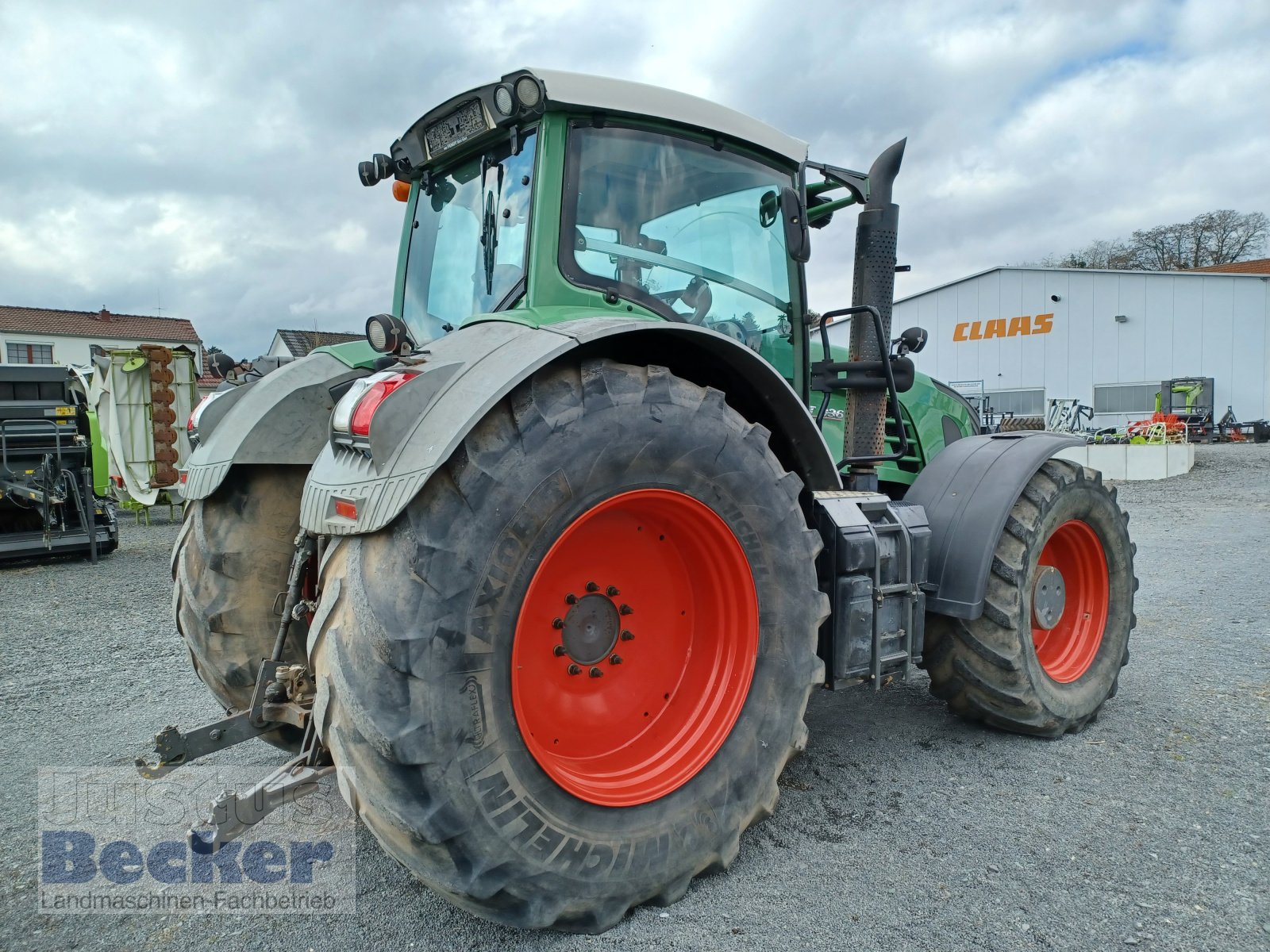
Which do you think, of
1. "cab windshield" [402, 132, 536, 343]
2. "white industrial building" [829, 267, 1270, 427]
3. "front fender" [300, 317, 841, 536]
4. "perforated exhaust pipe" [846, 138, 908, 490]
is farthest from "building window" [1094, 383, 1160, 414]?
"front fender" [300, 317, 841, 536]

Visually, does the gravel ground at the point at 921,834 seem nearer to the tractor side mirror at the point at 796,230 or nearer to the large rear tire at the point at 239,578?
the large rear tire at the point at 239,578

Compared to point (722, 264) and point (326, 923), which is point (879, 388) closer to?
point (722, 264)

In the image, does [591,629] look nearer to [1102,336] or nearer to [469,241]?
[469,241]

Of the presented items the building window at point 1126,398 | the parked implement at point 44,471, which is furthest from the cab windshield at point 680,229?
the building window at point 1126,398

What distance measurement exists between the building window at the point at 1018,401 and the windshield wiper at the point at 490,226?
2986 cm

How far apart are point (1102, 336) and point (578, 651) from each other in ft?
103

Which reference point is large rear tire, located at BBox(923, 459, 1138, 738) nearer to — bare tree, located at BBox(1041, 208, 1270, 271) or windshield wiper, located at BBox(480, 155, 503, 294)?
windshield wiper, located at BBox(480, 155, 503, 294)

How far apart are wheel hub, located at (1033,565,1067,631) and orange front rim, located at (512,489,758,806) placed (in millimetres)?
1667

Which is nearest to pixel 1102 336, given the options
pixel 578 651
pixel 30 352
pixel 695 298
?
pixel 695 298

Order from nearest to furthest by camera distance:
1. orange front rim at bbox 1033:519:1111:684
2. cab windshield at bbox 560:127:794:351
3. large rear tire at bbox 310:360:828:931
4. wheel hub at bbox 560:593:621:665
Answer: large rear tire at bbox 310:360:828:931 → wheel hub at bbox 560:593:621:665 → cab windshield at bbox 560:127:794:351 → orange front rim at bbox 1033:519:1111:684

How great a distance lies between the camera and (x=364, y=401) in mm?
2129

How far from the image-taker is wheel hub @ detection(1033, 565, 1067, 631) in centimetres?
350

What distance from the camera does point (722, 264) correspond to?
3.16m

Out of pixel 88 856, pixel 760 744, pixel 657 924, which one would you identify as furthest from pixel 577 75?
pixel 88 856
